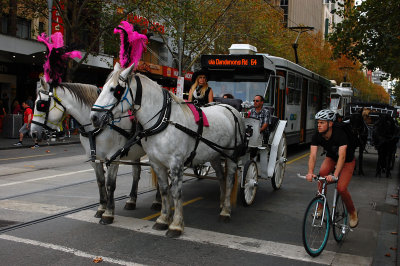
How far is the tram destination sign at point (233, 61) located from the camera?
1248 centimetres

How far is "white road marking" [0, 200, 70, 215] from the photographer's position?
24.1ft

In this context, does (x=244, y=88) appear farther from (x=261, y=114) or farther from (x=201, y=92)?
(x=201, y=92)

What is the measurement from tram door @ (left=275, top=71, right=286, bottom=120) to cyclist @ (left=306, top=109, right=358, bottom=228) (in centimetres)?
721

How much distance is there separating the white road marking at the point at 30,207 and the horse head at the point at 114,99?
243 cm

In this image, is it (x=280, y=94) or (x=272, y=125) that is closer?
(x=272, y=125)

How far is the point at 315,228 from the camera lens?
5547 mm

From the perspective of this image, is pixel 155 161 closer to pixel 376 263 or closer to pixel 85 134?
pixel 85 134

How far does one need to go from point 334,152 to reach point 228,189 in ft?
6.76

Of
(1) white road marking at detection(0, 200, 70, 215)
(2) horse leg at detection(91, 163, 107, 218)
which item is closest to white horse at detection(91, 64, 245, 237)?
(2) horse leg at detection(91, 163, 107, 218)

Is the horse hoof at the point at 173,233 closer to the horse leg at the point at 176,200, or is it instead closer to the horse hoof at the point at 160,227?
the horse leg at the point at 176,200

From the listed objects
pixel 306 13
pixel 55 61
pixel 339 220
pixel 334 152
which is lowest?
pixel 339 220

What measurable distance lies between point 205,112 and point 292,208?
9.27ft

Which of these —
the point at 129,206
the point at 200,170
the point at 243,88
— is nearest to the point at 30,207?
the point at 129,206

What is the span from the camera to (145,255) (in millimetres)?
5367
